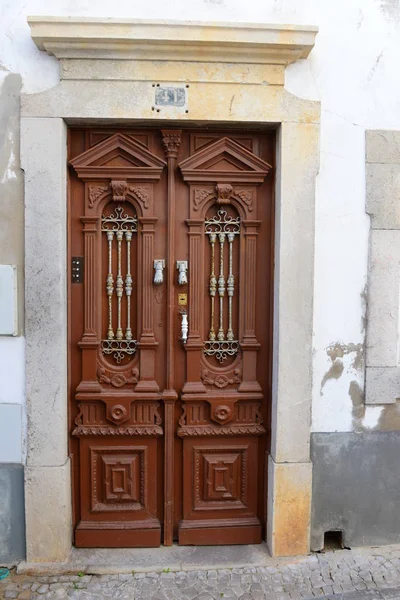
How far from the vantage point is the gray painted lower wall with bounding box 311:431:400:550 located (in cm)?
376

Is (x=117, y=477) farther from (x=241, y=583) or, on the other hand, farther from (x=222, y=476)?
(x=241, y=583)

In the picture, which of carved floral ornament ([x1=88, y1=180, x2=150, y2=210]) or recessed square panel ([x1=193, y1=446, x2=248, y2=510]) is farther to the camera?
recessed square panel ([x1=193, y1=446, x2=248, y2=510])

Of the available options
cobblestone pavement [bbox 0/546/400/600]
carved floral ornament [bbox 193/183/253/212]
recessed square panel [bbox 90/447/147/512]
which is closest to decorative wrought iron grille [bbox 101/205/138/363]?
carved floral ornament [bbox 193/183/253/212]

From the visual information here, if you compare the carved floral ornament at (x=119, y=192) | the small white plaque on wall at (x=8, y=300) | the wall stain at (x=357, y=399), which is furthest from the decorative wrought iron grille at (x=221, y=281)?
the small white plaque on wall at (x=8, y=300)

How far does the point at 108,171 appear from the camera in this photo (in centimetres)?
366

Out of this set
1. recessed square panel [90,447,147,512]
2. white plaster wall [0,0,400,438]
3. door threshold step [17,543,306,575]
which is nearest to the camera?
white plaster wall [0,0,400,438]

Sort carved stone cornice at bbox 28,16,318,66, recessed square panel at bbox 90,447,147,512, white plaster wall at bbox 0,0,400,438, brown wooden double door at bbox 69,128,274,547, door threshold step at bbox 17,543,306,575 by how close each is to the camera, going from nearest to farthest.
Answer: carved stone cornice at bbox 28,16,318,66, white plaster wall at bbox 0,0,400,438, door threshold step at bbox 17,543,306,575, brown wooden double door at bbox 69,128,274,547, recessed square panel at bbox 90,447,147,512

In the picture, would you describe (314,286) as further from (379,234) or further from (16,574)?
(16,574)

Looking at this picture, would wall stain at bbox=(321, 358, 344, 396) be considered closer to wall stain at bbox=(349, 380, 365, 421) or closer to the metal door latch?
wall stain at bbox=(349, 380, 365, 421)

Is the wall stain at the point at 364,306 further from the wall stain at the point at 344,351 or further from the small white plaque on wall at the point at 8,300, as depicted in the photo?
the small white plaque on wall at the point at 8,300

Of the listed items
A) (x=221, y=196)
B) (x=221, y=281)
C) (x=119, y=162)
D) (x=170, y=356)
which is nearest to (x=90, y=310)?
(x=170, y=356)

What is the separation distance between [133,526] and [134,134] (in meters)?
3.05

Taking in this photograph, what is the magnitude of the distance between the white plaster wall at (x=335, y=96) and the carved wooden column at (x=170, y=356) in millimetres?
899

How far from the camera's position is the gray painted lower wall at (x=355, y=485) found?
148 inches
